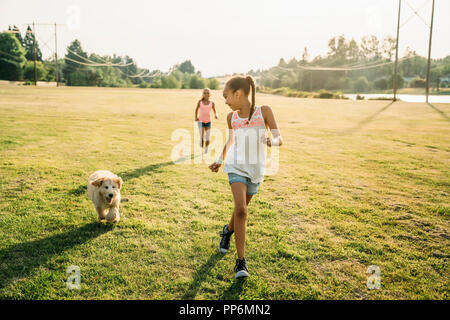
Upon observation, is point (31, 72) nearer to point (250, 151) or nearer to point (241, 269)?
point (250, 151)

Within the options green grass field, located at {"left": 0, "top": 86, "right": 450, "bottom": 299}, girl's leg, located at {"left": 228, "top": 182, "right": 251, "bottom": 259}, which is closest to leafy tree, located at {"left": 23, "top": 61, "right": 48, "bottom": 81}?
green grass field, located at {"left": 0, "top": 86, "right": 450, "bottom": 299}

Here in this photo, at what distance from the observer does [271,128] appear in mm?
3527

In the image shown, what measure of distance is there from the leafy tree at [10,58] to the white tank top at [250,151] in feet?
286

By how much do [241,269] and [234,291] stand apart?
12.7 inches

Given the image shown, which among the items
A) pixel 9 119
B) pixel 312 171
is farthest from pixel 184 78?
pixel 312 171

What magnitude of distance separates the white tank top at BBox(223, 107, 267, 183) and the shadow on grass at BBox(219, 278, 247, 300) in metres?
1.20

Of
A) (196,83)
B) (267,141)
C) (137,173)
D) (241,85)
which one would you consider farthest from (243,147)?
(196,83)

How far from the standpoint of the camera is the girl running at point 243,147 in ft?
11.7

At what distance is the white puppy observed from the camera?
4.59 m
